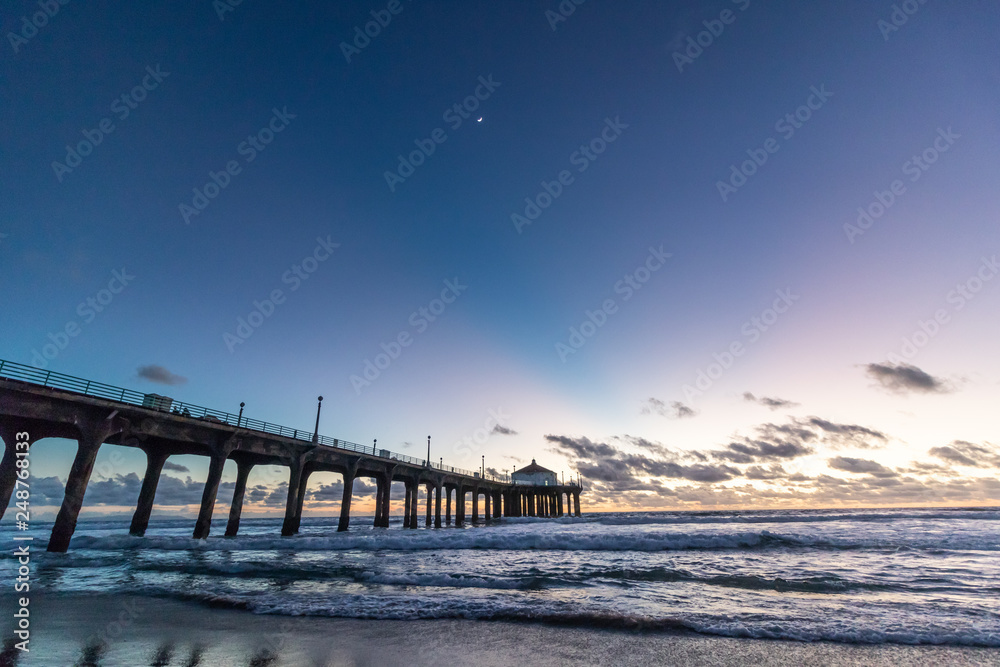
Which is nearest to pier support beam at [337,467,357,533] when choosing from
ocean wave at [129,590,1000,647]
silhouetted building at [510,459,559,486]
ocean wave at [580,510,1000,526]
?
ocean wave at [129,590,1000,647]

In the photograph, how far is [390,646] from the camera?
6.91 metres

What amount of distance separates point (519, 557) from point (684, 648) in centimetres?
1336

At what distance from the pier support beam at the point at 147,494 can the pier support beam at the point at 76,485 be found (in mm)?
7545

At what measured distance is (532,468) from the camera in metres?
100

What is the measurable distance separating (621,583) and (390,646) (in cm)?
817

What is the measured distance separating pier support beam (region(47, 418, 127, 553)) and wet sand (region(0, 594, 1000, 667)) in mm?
15415

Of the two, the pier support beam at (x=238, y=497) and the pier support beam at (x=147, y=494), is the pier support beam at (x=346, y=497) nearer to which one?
the pier support beam at (x=238, y=497)

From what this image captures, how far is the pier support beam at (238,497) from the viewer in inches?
1203

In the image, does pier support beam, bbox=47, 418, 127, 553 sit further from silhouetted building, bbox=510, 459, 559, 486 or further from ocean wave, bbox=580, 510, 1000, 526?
silhouetted building, bbox=510, 459, 559, 486

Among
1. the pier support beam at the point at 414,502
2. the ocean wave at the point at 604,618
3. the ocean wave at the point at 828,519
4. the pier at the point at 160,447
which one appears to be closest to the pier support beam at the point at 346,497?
the pier at the point at 160,447

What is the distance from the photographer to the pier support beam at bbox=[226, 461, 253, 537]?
30547 millimetres

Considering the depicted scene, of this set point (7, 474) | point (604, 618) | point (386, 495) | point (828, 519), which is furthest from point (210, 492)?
point (828, 519)

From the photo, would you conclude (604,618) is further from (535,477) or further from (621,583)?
(535,477)

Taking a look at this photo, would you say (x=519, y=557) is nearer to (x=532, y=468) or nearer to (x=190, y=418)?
(x=190, y=418)
